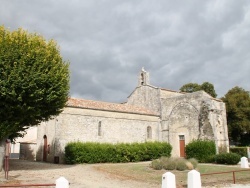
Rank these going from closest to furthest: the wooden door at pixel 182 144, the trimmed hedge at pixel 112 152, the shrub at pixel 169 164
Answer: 1. the shrub at pixel 169 164
2. the trimmed hedge at pixel 112 152
3. the wooden door at pixel 182 144

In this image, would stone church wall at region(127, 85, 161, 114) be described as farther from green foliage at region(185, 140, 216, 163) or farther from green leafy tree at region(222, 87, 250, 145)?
green leafy tree at region(222, 87, 250, 145)

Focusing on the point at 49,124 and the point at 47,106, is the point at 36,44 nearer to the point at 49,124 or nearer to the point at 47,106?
the point at 47,106

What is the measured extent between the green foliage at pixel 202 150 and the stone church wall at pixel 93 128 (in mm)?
6424

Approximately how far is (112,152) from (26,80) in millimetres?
13456

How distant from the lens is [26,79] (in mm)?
15547

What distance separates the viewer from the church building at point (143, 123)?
2676 cm

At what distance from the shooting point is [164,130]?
3388cm

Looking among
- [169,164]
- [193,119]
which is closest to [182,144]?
[193,119]

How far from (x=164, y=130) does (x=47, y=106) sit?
64.9 feet

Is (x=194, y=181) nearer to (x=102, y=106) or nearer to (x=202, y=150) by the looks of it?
(x=202, y=150)

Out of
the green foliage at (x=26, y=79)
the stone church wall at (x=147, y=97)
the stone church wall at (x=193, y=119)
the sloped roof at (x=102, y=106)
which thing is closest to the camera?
the green foliage at (x=26, y=79)

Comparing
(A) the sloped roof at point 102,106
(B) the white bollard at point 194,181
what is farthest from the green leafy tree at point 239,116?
(B) the white bollard at point 194,181

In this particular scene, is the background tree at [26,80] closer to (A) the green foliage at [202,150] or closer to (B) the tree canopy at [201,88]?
(A) the green foliage at [202,150]

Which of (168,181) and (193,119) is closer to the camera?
(168,181)
